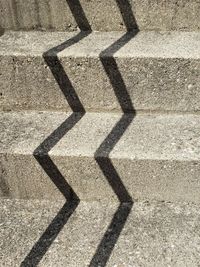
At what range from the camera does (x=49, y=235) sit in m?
2.39

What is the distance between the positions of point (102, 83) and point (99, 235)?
91cm

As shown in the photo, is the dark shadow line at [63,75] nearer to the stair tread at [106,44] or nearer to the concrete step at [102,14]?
the stair tread at [106,44]

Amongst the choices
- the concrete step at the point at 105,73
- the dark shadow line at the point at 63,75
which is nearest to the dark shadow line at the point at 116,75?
the concrete step at the point at 105,73

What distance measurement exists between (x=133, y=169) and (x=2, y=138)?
804 mm

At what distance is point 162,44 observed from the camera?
273cm

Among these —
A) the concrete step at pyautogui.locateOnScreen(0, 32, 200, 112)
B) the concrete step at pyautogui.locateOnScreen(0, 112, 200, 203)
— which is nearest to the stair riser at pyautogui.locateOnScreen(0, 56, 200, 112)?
the concrete step at pyautogui.locateOnScreen(0, 32, 200, 112)

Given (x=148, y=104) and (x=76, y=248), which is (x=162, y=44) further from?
(x=76, y=248)

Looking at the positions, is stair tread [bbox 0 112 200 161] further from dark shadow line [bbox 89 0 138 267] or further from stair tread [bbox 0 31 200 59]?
stair tread [bbox 0 31 200 59]

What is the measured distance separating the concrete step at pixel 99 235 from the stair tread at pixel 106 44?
89cm

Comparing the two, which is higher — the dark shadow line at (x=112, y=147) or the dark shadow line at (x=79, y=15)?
the dark shadow line at (x=79, y=15)

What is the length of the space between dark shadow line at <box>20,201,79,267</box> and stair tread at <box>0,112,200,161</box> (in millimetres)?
351

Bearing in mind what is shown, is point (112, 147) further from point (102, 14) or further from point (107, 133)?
point (102, 14)

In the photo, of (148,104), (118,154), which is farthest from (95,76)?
(118,154)

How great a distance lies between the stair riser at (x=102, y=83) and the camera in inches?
102
